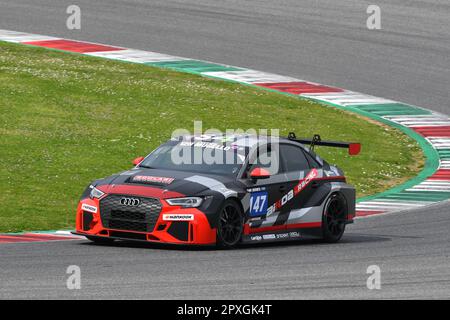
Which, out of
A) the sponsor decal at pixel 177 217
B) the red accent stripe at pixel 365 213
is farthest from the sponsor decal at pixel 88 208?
the red accent stripe at pixel 365 213

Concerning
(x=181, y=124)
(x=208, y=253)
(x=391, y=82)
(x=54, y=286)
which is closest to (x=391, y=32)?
(x=391, y=82)

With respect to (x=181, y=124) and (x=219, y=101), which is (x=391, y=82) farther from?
(x=181, y=124)

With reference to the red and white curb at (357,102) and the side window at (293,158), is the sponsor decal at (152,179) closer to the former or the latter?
the side window at (293,158)

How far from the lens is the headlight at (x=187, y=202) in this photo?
14.2 metres

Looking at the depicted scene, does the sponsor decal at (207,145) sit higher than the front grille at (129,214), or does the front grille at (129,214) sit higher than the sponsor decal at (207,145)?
the sponsor decal at (207,145)

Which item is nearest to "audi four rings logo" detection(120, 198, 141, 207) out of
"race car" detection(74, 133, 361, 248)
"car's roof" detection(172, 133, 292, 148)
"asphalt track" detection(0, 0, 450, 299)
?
"race car" detection(74, 133, 361, 248)

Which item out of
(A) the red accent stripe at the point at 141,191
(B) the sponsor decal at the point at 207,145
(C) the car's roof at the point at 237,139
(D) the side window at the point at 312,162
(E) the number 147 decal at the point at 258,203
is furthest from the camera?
(D) the side window at the point at 312,162

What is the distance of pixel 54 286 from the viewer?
449 inches

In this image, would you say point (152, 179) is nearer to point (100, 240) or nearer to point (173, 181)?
point (173, 181)

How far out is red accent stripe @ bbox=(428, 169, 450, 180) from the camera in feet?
72.4

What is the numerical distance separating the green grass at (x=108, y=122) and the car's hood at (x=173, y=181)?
2.75 meters

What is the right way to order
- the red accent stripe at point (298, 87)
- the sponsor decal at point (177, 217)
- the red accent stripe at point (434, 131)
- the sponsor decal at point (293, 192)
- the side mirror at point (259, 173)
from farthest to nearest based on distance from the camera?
the red accent stripe at point (298, 87), the red accent stripe at point (434, 131), the sponsor decal at point (293, 192), the side mirror at point (259, 173), the sponsor decal at point (177, 217)

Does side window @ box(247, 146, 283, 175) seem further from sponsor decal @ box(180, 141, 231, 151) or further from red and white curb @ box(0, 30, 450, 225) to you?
red and white curb @ box(0, 30, 450, 225)

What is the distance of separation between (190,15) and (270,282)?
74.5 ft
